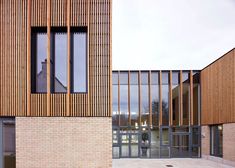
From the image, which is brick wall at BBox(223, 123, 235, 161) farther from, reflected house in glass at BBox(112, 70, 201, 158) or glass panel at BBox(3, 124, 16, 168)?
glass panel at BBox(3, 124, 16, 168)

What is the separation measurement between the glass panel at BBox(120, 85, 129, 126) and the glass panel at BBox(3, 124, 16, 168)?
39.2 ft

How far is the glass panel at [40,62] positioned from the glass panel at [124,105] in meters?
11.7

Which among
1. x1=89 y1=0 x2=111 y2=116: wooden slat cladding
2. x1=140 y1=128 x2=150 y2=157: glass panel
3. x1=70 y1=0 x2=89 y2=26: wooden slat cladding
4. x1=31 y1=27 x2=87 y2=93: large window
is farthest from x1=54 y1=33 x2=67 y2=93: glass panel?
x1=140 y1=128 x2=150 y2=157: glass panel

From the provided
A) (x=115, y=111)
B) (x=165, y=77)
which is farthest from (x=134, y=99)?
(x=165, y=77)

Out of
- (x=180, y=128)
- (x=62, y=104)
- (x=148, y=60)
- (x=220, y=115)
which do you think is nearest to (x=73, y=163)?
(x=62, y=104)

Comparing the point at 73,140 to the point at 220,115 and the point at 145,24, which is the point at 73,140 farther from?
the point at 145,24

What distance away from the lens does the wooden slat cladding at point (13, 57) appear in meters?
8.94

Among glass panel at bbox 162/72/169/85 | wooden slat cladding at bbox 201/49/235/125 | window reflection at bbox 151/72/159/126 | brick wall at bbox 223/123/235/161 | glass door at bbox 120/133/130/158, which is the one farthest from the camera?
glass panel at bbox 162/72/169/85

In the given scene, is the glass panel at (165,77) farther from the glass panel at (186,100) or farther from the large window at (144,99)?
the glass panel at (186,100)

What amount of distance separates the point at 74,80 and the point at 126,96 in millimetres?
11551

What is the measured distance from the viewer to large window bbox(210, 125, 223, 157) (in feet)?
55.3

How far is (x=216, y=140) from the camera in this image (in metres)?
17.5

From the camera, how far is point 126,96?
20453 mm

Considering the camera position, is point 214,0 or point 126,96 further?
point 126,96
